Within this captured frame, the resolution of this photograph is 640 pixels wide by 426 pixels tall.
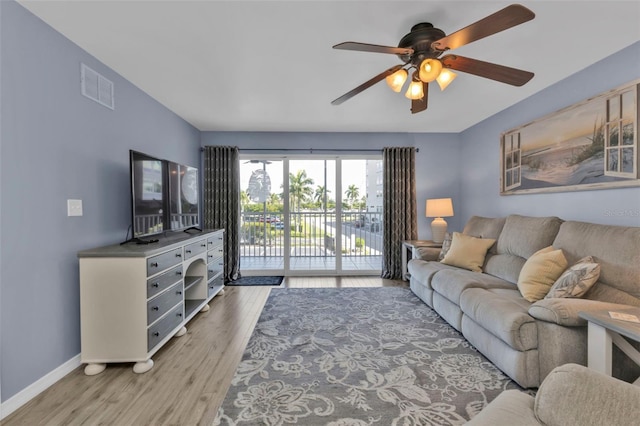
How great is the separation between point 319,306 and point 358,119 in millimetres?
2600

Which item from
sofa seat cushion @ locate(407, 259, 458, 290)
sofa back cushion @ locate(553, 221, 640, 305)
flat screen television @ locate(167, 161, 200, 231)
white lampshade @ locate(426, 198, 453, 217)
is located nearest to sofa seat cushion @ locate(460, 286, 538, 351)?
sofa back cushion @ locate(553, 221, 640, 305)

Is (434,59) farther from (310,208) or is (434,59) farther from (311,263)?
(311,263)

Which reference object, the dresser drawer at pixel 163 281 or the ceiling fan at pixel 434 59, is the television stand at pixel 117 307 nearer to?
the dresser drawer at pixel 163 281

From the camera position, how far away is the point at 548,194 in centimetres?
294

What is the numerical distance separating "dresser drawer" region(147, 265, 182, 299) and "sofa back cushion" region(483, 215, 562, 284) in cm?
325

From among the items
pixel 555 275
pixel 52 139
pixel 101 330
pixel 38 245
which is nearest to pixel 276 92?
pixel 52 139

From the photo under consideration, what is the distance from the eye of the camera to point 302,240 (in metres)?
5.25

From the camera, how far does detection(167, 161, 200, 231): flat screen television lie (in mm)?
2955

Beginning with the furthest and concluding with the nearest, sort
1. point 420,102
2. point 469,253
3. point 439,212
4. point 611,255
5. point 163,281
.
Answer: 1. point 439,212
2. point 469,253
3. point 163,281
4. point 420,102
5. point 611,255

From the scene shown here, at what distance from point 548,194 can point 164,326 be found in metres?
4.02

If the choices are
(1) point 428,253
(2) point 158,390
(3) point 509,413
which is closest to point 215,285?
(2) point 158,390

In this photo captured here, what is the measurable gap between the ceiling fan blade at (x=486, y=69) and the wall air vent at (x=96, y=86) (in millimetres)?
2694

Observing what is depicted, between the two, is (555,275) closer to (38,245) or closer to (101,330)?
(101,330)

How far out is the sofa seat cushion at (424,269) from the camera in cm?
309
